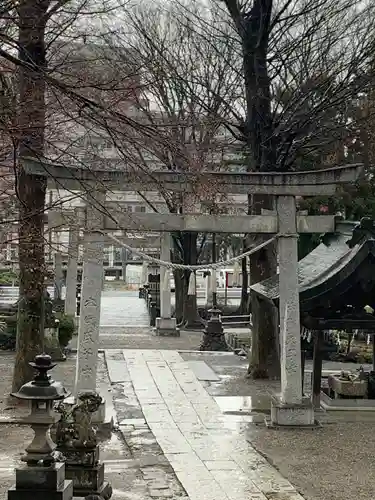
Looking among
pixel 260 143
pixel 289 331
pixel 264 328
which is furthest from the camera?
pixel 264 328

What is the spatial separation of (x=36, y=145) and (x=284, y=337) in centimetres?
540

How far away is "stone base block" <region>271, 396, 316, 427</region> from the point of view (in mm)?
11164

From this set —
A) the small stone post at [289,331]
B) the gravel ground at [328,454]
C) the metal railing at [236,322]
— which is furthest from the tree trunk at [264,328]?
the metal railing at [236,322]

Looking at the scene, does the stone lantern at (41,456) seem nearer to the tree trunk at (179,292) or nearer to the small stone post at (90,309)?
the small stone post at (90,309)

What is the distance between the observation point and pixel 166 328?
2577cm

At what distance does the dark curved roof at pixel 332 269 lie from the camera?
457 inches

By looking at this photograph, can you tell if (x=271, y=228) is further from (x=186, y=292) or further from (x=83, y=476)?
(x=186, y=292)

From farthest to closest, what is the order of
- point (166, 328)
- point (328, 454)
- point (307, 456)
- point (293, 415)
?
point (166, 328) → point (293, 415) → point (328, 454) → point (307, 456)

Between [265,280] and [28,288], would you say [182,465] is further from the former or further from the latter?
[265,280]

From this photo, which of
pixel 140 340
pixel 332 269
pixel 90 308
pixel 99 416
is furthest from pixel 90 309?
pixel 140 340

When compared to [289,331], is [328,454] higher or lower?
lower

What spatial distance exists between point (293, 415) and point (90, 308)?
375 cm

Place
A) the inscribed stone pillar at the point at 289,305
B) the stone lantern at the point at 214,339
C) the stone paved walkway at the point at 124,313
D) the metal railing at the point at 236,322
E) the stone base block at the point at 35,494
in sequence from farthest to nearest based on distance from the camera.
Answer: the stone paved walkway at the point at 124,313 → the metal railing at the point at 236,322 → the stone lantern at the point at 214,339 → the inscribed stone pillar at the point at 289,305 → the stone base block at the point at 35,494

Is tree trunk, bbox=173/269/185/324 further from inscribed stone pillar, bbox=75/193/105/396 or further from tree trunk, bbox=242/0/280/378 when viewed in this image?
inscribed stone pillar, bbox=75/193/105/396
